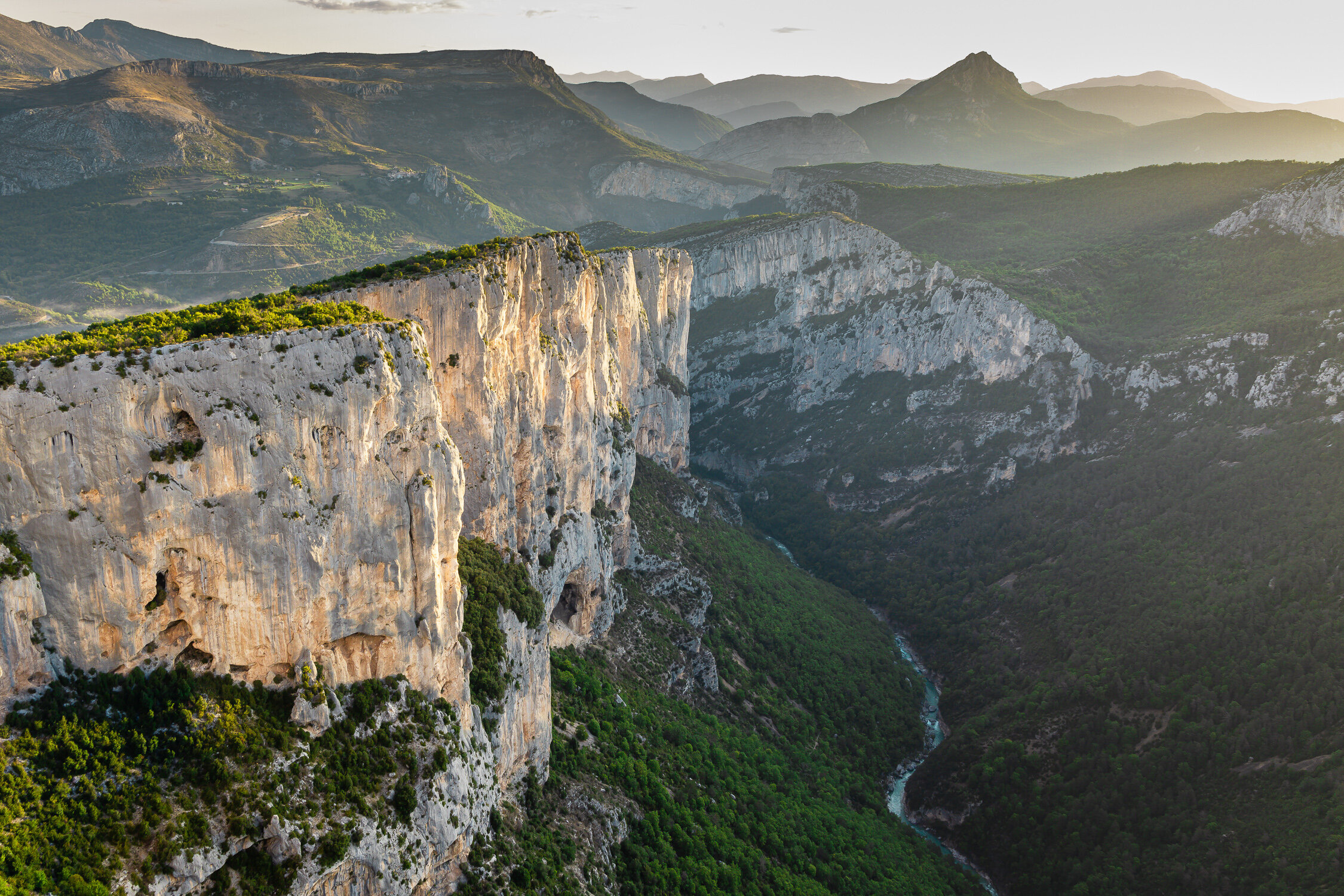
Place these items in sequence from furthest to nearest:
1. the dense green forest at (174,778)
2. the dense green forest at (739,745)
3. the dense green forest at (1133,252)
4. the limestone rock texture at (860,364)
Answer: the limestone rock texture at (860,364) → the dense green forest at (1133,252) → the dense green forest at (739,745) → the dense green forest at (174,778)

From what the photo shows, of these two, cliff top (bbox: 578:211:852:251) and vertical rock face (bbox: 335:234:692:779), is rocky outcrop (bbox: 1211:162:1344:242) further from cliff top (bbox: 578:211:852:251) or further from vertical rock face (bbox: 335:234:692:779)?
vertical rock face (bbox: 335:234:692:779)

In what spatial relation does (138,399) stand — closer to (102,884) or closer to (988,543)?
(102,884)

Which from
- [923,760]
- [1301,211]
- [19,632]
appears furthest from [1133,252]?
[19,632]

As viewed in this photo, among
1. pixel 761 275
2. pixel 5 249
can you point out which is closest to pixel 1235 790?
pixel 761 275

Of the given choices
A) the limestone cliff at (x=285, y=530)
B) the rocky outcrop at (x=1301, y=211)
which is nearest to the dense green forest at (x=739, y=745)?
the limestone cliff at (x=285, y=530)

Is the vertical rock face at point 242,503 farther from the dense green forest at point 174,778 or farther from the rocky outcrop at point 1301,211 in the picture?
the rocky outcrop at point 1301,211

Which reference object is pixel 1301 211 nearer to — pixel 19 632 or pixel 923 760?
pixel 923 760
